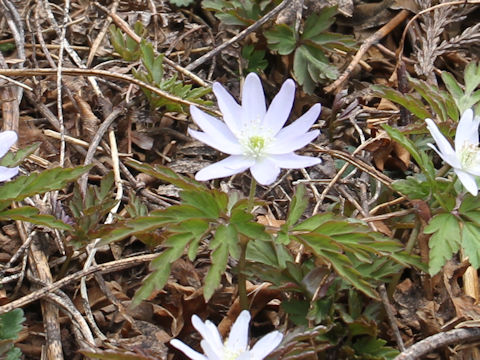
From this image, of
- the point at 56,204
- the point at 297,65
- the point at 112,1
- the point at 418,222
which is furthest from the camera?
the point at 112,1

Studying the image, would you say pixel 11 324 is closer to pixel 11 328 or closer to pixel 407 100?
pixel 11 328

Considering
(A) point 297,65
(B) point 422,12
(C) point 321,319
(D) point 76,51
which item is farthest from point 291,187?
(D) point 76,51

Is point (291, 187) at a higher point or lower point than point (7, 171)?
lower

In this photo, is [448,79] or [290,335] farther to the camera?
[448,79]

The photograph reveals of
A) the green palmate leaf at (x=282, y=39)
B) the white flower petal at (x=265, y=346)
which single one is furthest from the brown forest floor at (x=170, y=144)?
the white flower petal at (x=265, y=346)

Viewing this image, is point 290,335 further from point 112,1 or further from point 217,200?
point 112,1

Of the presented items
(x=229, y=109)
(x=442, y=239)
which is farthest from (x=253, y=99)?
(x=442, y=239)

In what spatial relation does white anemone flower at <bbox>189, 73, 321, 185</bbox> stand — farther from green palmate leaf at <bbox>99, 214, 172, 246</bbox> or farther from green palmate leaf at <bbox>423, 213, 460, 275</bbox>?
green palmate leaf at <bbox>423, 213, 460, 275</bbox>
